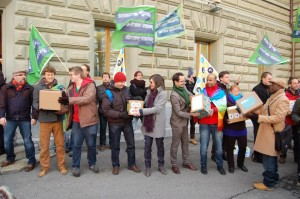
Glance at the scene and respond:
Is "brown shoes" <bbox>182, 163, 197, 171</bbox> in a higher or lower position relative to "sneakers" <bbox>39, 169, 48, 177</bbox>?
lower

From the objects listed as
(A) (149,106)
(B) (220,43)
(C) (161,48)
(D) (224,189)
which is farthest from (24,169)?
(B) (220,43)

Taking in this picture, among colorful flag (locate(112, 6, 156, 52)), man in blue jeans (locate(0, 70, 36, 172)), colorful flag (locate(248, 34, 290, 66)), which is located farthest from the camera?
colorful flag (locate(248, 34, 290, 66))

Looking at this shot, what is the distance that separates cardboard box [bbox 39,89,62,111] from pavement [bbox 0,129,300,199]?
1137 millimetres

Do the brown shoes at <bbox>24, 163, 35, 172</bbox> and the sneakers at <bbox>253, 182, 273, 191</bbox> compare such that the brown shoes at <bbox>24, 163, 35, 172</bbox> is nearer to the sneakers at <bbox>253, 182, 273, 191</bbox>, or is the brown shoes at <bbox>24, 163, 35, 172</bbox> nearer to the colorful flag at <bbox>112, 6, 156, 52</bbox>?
the colorful flag at <bbox>112, 6, 156, 52</bbox>

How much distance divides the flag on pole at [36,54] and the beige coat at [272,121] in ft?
14.7

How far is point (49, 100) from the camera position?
4.25 metres

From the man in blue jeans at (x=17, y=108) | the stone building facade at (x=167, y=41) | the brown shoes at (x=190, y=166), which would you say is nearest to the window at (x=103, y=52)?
the stone building facade at (x=167, y=41)

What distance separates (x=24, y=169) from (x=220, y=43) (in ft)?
26.4

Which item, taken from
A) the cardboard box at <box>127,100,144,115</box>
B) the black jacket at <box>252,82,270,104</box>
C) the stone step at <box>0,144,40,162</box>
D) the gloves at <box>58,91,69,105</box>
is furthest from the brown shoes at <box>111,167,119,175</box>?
the black jacket at <box>252,82,270,104</box>

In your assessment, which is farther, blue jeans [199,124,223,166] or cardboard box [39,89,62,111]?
blue jeans [199,124,223,166]

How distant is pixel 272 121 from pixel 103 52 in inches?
208

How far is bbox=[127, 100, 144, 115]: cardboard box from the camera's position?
438 cm

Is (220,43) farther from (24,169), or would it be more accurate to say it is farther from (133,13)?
(24,169)

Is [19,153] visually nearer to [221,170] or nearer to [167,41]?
[221,170]
